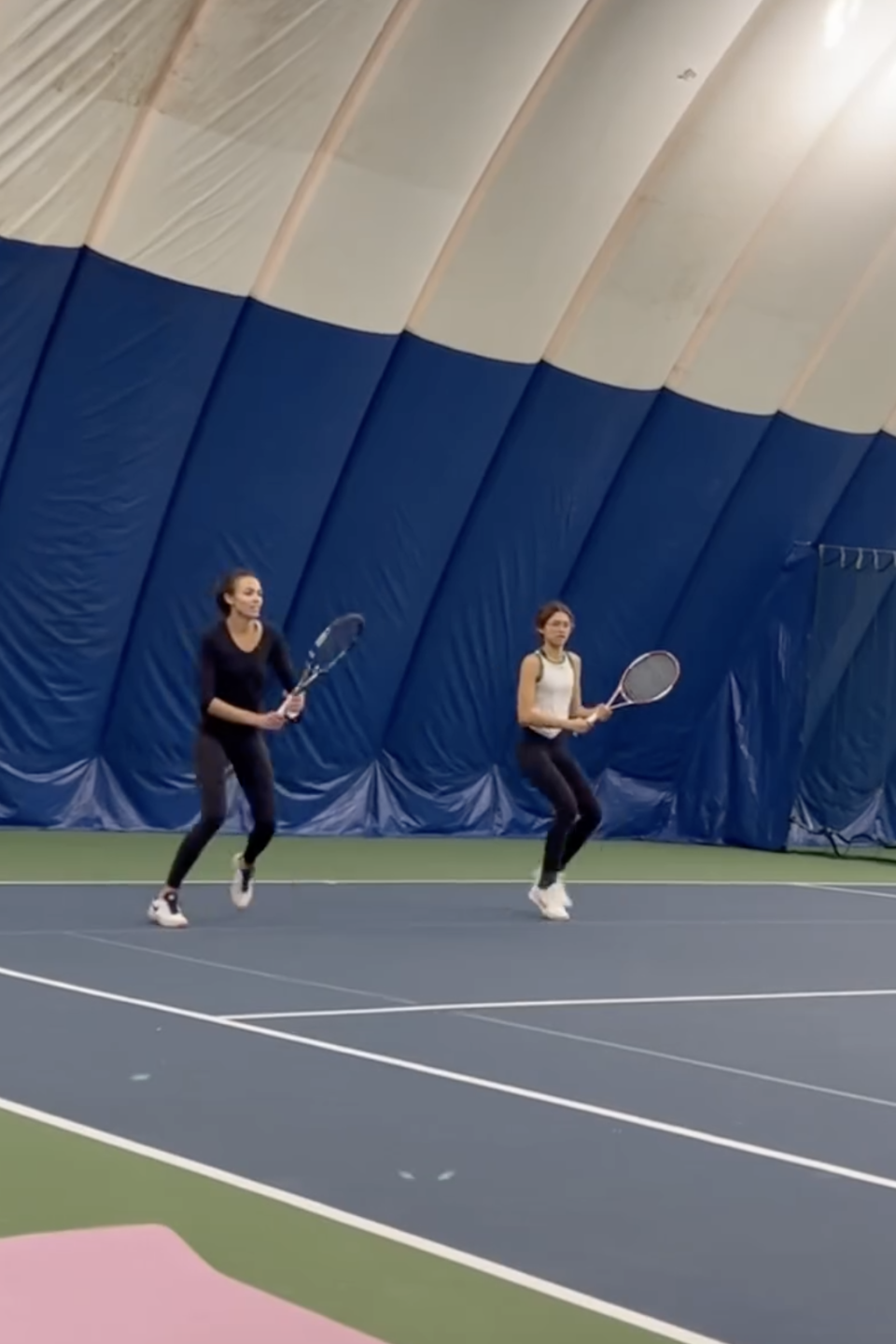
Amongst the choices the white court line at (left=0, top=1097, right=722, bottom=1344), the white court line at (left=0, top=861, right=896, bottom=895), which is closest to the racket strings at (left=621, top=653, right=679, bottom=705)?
the white court line at (left=0, top=861, right=896, bottom=895)

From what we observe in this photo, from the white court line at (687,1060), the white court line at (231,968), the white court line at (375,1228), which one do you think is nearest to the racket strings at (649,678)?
the white court line at (231,968)

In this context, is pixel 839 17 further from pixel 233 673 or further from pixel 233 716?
pixel 233 716

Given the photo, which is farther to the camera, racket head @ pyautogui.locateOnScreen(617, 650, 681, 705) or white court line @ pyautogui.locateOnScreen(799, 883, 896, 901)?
white court line @ pyautogui.locateOnScreen(799, 883, 896, 901)

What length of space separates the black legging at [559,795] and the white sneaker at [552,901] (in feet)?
0.11

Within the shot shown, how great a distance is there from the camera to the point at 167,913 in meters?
8.83

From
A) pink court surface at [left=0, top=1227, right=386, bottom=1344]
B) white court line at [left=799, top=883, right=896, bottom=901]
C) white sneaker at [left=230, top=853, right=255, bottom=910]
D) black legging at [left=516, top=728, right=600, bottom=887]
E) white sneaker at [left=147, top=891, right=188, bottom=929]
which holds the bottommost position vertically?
white sneaker at [left=147, top=891, right=188, bottom=929]

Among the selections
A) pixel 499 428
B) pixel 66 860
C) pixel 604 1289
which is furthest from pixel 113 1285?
pixel 499 428

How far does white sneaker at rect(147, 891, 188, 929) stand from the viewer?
28.9 feet

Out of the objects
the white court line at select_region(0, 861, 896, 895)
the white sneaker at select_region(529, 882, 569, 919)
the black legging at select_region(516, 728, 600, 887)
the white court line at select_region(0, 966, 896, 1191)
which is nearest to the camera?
the white court line at select_region(0, 966, 896, 1191)

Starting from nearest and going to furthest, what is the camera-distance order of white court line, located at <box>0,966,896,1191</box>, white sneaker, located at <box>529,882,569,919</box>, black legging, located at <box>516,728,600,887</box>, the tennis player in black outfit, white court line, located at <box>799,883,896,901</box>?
white court line, located at <box>0,966,896,1191</box>, the tennis player in black outfit, black legging, located at <box>516,728,600,887</box>, white sneaker, located at <box>529,882,569,919</box>, white court line, located at <box>799,883,896,901</box>

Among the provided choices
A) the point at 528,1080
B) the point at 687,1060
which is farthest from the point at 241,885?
the point at 528,1080

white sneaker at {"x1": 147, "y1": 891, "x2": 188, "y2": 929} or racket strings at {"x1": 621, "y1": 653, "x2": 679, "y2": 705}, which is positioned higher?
racket strings at {"x1": 621, "y1": 653, "x2": 679, "y2": 705}

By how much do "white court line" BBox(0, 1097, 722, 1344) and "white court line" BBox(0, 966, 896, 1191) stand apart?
1.16 m

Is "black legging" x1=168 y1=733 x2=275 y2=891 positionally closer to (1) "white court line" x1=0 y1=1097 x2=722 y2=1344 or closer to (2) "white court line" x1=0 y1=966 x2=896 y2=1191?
(2) "white court line" x1=0 y1=966 x2=896 y2=1191
